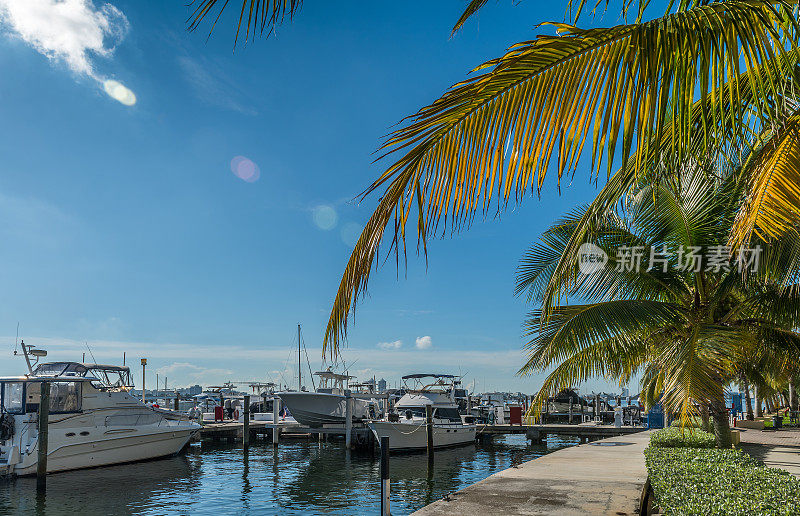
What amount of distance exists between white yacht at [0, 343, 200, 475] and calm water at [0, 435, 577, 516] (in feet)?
1.98

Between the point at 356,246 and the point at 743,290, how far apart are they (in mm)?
11022

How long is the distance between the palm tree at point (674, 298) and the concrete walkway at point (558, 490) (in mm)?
1672

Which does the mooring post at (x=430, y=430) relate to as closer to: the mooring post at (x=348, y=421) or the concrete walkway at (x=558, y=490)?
the mooring post at (x=348, y=421)

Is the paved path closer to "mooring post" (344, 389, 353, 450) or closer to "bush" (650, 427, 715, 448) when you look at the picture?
"bush" (650, 427, 715, 448)

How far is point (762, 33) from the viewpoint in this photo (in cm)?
298

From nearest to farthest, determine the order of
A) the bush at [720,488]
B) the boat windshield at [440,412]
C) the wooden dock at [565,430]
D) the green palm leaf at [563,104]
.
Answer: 1. the green palm leaf at [563,104]
2. the bush at [720,488]
3. the wooden dock at [565,430]
4. the boat windshield at [440,412]

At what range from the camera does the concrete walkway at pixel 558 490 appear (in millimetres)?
9688

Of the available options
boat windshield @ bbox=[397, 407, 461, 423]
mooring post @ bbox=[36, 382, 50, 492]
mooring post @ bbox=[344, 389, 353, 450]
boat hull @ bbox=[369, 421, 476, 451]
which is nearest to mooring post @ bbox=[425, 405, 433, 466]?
boat hull @ bbox=[369, 421, 476, 451]

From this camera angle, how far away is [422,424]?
97.4 feet

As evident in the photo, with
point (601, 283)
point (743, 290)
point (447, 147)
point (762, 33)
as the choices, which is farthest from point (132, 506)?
point (762, 33)

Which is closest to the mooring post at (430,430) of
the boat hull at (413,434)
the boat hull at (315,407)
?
the boat hull at (413,434)

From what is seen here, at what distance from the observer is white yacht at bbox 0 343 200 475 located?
77.8 feet

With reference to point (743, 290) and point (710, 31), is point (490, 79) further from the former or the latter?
point (743, 290)

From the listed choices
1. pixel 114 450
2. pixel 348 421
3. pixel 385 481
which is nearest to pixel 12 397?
pixel 114 450
